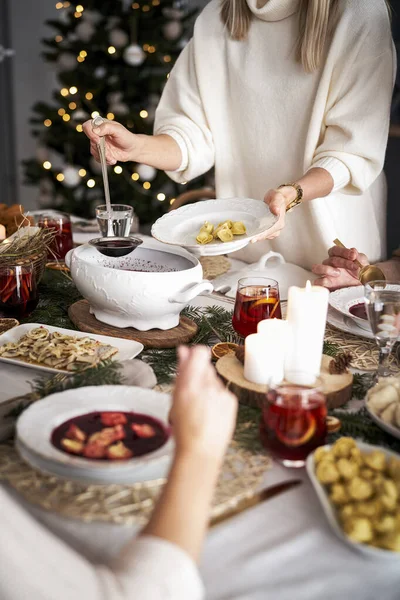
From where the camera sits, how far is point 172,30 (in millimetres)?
3869

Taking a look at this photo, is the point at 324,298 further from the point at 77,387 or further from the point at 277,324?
the point at 77,387

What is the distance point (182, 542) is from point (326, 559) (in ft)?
0.59

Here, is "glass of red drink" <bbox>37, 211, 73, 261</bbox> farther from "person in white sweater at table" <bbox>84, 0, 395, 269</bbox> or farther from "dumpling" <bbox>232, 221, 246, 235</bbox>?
"dumpling" <bbox>232, 221, 246, 235</bbox>

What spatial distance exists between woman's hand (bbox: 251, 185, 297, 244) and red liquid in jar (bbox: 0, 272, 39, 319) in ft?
1.66

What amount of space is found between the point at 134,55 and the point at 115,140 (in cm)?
213

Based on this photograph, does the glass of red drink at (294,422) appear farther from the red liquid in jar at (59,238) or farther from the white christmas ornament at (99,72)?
the white christmas ornament at (99,72)

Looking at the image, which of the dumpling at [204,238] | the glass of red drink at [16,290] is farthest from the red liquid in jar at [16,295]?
the dumpling at [204,238]

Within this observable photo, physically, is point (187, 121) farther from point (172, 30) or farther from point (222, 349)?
point (172, 30)

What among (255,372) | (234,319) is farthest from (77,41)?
(255,372)

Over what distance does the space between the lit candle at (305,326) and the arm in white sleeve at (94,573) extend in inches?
18.0

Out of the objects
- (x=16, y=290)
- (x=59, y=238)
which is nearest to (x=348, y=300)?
(x=16, y=290)

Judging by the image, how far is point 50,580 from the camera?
26.5 inches

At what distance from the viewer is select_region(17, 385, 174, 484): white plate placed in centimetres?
84

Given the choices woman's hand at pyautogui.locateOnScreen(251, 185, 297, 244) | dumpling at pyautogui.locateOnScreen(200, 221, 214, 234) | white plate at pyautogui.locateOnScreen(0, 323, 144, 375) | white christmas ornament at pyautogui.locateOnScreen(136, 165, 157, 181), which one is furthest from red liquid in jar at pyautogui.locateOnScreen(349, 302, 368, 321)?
white christmas ornament at pyautogui.locateOnScreen(136, 165, 157, 181)
